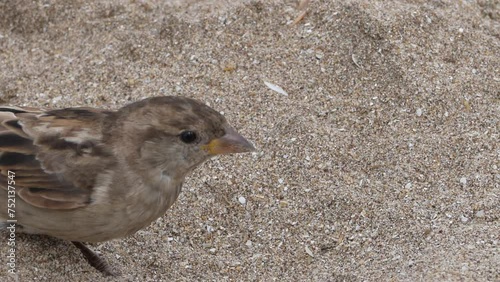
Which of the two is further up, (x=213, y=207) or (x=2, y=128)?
(x=2, y=128)

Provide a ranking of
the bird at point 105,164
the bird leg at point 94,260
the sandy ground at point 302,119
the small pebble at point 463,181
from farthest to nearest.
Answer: the small pebble at point 463,181
the sandy ground at point 302,119
the bird leg at point 94,260
the bird at point 105,164

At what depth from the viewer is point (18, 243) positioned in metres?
4.56

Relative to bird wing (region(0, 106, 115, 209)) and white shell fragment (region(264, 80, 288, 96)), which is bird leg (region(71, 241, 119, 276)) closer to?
bird wing (region(0, 106, 115, 209))

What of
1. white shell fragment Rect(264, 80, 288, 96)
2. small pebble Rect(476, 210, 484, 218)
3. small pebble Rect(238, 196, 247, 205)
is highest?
white shell fragment Rect(264, 80, 288, 96)

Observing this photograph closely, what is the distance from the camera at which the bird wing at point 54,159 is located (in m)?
4.34

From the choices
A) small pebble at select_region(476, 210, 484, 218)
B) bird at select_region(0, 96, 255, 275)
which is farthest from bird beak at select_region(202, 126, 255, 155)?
small pebble at select_region(476, 210, 484, 218)

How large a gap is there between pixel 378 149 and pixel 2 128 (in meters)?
2.18

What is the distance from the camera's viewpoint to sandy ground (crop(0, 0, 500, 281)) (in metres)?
4.86

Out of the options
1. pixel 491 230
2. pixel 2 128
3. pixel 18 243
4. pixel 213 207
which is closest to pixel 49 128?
pixel 2 128

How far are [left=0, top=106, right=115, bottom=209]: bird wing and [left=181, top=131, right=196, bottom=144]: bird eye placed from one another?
0.35 meters

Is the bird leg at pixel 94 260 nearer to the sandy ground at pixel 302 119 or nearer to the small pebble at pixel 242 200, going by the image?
the sandy ground at pixel 302 119

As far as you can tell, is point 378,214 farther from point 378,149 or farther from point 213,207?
point 213,207

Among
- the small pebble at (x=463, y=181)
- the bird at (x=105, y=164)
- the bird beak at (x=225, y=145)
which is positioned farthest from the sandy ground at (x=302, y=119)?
the bird beak at (x=225, y=145)

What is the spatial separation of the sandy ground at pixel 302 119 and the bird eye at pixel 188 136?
2.79 feet
